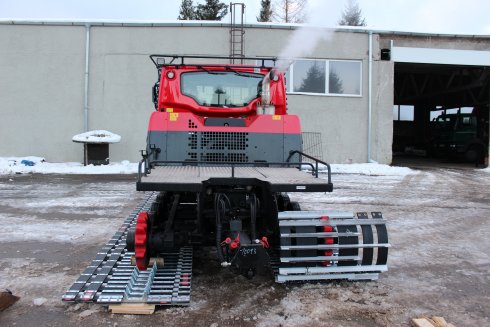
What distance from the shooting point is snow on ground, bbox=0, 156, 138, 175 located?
14.1 meters

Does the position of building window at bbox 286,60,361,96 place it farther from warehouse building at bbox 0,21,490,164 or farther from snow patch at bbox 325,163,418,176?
snow patch at bbox 325,163,418,176

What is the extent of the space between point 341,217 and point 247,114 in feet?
7.33

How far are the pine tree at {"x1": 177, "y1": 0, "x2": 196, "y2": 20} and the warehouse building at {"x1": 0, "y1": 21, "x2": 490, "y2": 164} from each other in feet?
89.2

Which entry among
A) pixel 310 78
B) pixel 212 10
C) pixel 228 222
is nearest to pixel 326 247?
pixel 228 222

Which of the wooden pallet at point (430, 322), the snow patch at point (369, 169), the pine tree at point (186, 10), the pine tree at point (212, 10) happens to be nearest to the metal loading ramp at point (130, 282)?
the wooden pallet at point (430, 322)

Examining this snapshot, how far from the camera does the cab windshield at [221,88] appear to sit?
611 cm

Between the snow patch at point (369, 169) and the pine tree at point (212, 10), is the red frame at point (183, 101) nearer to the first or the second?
the snow patch at point (369, 169)

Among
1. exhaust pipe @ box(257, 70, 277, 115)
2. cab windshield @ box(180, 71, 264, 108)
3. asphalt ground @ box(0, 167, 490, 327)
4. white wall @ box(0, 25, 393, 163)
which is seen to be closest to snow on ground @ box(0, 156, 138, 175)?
white wall @ box(0, 25, 393, 163)

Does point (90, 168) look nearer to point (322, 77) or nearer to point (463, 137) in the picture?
point (322, 77)

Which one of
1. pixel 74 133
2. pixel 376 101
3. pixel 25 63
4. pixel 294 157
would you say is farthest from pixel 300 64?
pixel 294 157

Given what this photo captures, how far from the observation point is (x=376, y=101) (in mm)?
16516

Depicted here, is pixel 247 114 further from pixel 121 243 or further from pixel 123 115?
pixel 123 115

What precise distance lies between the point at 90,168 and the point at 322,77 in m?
8.92

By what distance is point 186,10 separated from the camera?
41.8 meters
